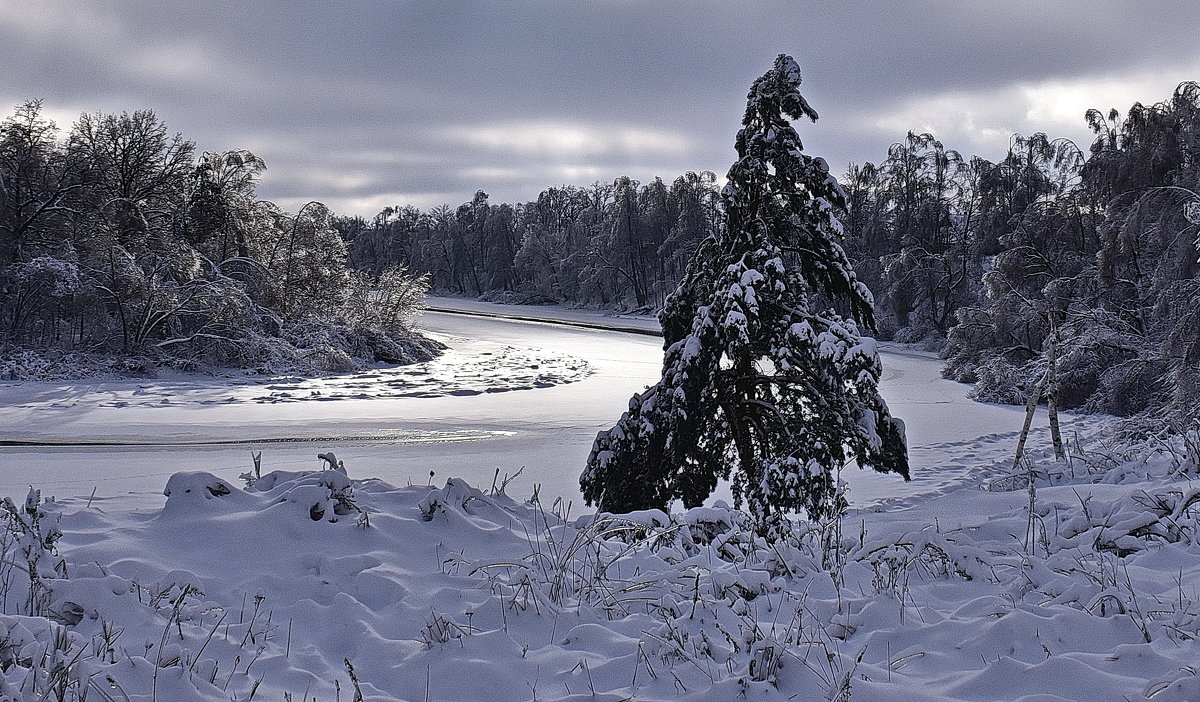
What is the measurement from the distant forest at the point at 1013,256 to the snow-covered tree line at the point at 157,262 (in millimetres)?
18425

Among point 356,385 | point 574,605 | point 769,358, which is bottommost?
point 356,385

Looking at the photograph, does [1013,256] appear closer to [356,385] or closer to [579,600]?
[356,385]

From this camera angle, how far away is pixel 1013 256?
87.4ft

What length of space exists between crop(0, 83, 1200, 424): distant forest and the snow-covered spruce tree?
560 cm

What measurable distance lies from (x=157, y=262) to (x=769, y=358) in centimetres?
2408

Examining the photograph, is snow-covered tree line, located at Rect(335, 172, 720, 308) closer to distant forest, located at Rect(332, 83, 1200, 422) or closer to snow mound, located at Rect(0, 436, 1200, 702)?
distant forest, located at Rect(332, 83, 1200, 422)

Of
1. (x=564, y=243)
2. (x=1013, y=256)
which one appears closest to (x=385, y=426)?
(x=1013, y=256)

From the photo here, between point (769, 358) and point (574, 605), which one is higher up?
point (769, 358)

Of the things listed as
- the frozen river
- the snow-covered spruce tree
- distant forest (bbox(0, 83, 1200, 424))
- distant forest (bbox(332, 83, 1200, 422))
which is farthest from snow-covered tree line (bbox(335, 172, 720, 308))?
the snow-covered spruce tree

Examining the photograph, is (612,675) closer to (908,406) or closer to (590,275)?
(908,406)

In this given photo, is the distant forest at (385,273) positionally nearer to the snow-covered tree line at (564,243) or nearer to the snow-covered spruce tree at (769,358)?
the snow-covered spruce tree at (769,358)

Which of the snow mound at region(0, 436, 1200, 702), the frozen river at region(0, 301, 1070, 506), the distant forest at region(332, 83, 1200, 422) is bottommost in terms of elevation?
the frozen river at region(0, 301, 1070, 506)

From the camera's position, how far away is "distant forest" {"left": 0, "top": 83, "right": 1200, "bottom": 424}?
762 inches

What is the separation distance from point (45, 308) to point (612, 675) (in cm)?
2972
